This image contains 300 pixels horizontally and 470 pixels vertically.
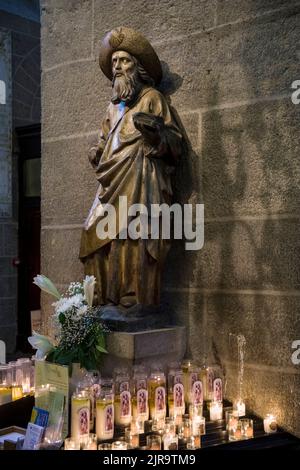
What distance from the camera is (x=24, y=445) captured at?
232cm

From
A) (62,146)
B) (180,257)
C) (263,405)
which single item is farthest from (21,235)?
(263,405)

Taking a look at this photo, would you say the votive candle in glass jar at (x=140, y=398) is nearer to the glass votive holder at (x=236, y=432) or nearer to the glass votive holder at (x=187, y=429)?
the glass votive holder at (x=187, y=429)

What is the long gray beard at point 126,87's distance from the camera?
297cm

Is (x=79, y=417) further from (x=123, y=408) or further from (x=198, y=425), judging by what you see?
(x=198, y=425)

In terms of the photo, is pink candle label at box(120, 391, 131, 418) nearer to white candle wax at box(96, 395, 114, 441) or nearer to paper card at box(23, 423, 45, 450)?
white candle wax at box(96, 395, 114, 441)

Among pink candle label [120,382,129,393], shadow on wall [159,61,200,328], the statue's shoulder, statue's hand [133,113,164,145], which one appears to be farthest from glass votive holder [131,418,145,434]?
the statue's shoulder

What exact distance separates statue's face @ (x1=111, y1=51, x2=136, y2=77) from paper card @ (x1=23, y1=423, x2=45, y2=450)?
164 centimetres

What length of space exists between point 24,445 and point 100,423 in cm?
30

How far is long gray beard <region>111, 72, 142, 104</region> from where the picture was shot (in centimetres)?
297

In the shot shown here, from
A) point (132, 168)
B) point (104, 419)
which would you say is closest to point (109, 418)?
point (104, 419)

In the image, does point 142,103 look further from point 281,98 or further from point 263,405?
point 263,405

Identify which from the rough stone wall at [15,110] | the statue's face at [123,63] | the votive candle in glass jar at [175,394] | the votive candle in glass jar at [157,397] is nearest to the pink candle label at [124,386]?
the votive candle in glass jar at [157,397]

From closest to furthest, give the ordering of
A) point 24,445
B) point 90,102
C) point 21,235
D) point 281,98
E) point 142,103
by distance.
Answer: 1. point 24,445
2. point 281,98
3. point 142,103
4. point 90,102
5. point 21,235

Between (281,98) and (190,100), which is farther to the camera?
(190,100)
